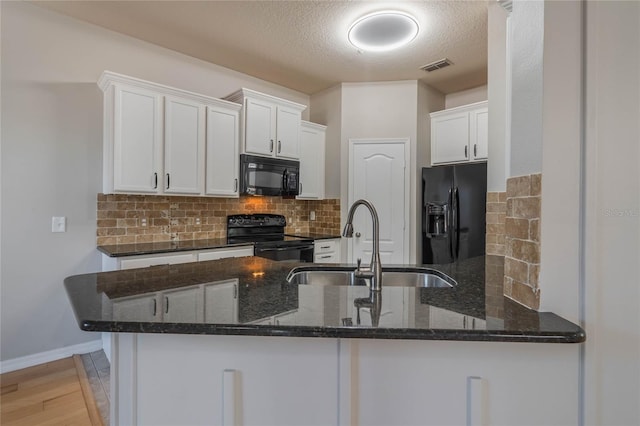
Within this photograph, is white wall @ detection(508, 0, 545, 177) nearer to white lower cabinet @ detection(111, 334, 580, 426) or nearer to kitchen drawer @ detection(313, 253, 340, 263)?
white lower cabinet @ detection(111, 334, 580, 426)

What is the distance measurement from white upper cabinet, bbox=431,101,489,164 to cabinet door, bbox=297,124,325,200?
1.38 m

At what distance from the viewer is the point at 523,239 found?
0.94 m

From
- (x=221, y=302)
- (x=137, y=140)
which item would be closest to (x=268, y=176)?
(x=137, y=140)

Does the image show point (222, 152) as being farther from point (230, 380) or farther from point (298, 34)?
point (230, 380)

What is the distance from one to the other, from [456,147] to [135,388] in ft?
12.1

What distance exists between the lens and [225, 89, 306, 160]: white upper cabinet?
335 centimetres

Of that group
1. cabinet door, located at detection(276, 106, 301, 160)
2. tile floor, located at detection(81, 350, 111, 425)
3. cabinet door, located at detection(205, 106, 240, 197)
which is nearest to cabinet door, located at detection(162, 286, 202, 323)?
tile floor, located at detection(81, 350, 111, 425)

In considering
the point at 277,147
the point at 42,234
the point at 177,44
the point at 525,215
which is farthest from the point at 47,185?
the point at 525,215

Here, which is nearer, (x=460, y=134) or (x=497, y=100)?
(x=497, y=100)

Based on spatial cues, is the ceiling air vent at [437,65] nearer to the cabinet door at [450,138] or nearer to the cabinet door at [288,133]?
the cabinet door at [450,138]

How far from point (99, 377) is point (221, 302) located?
204cm

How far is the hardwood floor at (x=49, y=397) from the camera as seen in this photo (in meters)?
1.88

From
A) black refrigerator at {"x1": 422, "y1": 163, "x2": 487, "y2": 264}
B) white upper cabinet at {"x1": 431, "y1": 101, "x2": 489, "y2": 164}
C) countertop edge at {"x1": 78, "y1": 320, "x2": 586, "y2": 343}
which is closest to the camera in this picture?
countertop edge at {"x1": 78, "y1": 320, "x2": 586, "y2": 343}

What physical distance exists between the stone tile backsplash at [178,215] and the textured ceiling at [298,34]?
147 centimetres
